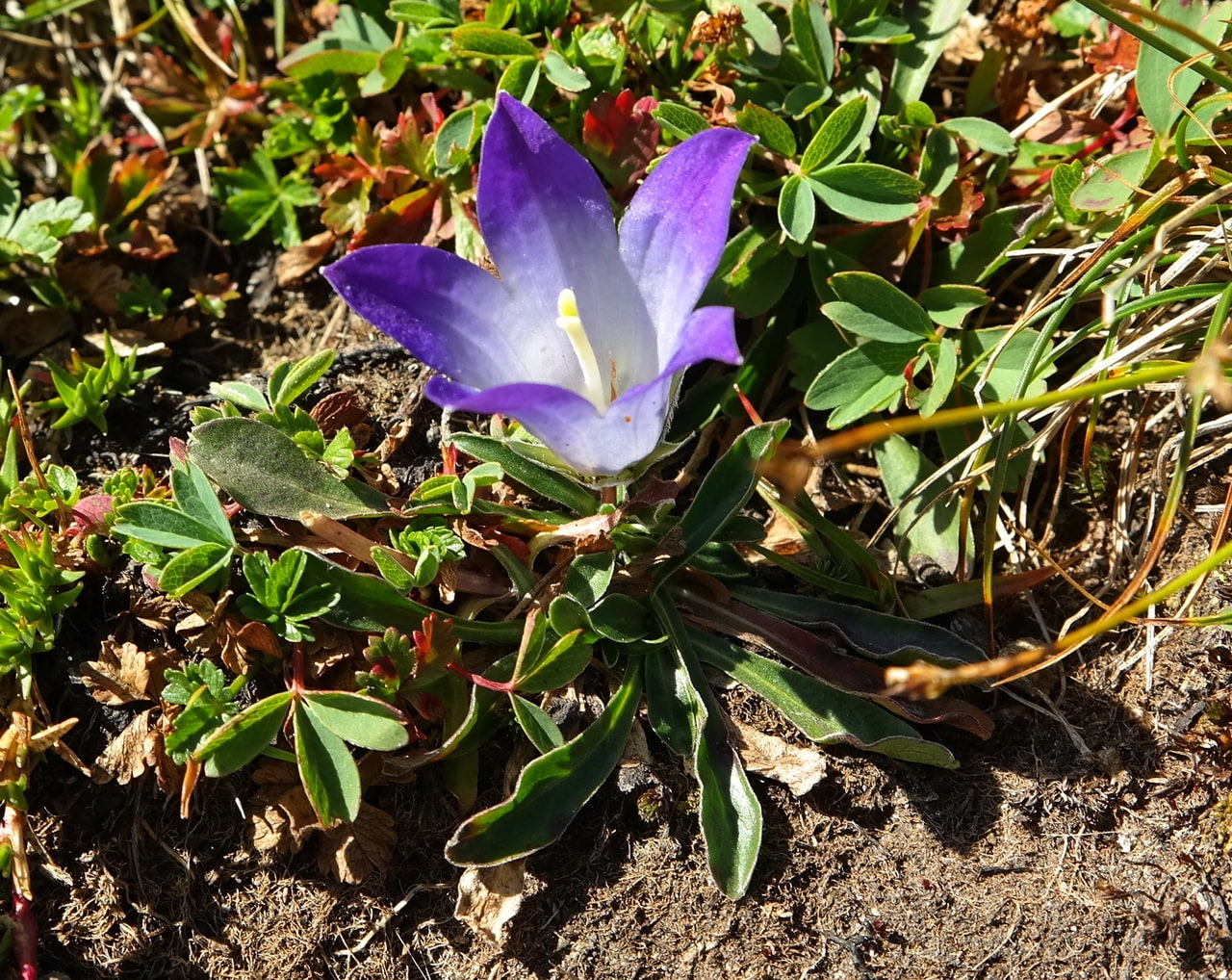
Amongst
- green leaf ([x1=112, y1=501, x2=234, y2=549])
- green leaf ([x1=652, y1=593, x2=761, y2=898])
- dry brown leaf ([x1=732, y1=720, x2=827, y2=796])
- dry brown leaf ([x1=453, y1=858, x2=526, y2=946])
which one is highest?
green leaf ([x1=112, y1=501, x2=234, y2=549])

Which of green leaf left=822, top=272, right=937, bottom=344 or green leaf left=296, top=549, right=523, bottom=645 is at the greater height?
green leaf left=822, top=272, right=937, bottom=344

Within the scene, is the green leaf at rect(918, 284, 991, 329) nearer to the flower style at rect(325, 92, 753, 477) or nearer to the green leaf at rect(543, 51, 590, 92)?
the flower style at rect(325, 92, 753, 477)

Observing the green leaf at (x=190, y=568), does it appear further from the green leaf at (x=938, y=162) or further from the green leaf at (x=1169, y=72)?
the green leaf at (x=1169, y=72)

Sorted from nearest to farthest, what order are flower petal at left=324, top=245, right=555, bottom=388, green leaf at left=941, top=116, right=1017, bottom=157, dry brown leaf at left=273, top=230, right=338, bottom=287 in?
flower petal at left=324, top=245, right=555, bottom=388, green leaf at left=941, top=116, right=1017, bottom=157, dry brown leaf at left=273, top=230, right=338, bottom=287

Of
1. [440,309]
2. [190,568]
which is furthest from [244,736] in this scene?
[440,309]

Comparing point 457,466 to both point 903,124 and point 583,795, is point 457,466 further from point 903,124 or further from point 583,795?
point 903,124

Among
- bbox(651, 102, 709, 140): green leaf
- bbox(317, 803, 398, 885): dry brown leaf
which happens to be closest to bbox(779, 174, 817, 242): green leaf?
bbox(651, 102, 709, 140): green leaf

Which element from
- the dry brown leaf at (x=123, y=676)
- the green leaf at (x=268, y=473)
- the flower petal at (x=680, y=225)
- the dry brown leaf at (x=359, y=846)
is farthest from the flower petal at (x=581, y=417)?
the dry brown leaf at (x=123, y=676)
